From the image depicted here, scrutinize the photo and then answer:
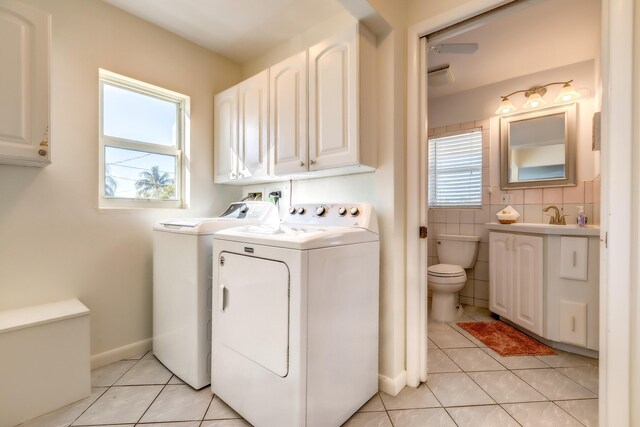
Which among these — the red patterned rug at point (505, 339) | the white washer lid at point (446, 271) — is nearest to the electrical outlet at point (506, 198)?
the white washer lid at point (446, 271)

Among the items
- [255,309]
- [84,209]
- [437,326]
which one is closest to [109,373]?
[84,209]

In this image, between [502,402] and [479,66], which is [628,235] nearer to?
[502,402]

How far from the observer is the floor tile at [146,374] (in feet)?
5.74

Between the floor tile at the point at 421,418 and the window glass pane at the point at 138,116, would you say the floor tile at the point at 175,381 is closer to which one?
the floor tile at the point at 421,418

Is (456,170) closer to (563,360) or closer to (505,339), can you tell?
(505,339)

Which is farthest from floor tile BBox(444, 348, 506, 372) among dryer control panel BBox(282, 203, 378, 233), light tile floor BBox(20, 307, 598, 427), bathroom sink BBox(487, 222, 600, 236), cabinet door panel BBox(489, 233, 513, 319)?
dryer control panel BBox(282, 203, 378, 233)

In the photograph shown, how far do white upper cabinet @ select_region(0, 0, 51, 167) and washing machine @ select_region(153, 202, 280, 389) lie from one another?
770mm

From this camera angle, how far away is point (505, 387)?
168cm

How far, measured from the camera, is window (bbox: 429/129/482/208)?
10.2ft

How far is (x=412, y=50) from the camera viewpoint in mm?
1683

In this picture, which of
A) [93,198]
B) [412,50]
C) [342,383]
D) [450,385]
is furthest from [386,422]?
[93,198]

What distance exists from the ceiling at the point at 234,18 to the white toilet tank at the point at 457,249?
2409 millimetres

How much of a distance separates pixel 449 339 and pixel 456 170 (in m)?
1.86

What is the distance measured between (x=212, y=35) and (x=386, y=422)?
290cm
